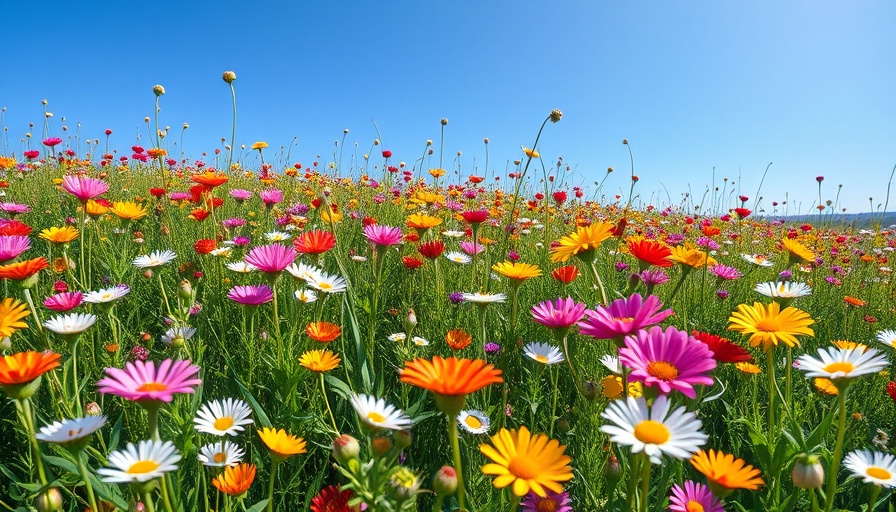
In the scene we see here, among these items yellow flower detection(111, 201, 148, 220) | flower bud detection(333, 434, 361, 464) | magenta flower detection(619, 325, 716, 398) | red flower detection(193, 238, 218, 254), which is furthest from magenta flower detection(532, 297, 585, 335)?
yellow flower detection(111, 201, 148, 220)

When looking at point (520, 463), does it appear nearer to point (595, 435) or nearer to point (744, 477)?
point (744, 477)

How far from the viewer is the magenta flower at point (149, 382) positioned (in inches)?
24.4

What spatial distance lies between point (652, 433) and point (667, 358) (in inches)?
5.5

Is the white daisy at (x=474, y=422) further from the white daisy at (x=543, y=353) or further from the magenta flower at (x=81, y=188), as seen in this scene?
the magenta flower at (x=81, y=188)

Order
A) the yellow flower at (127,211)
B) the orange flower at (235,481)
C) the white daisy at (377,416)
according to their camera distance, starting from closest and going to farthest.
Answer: the white daisy at (377,416) < the orange flower at (235,481) < the yellow flower at (127,211)

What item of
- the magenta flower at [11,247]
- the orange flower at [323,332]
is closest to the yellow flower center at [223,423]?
the orange flower at [323,332]

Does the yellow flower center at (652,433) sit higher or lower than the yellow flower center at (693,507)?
higher

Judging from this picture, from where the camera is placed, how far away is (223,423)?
0.89 meters

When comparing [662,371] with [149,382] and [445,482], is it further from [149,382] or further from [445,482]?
[149,382]

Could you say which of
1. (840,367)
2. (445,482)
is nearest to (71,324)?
(445,482)

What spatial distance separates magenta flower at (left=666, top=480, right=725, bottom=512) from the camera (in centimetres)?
74

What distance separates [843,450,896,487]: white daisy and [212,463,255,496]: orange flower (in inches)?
41.4

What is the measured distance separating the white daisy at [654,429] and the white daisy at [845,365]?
1.12 ft

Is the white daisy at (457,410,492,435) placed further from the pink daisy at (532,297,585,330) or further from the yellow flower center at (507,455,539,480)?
the yellow flower center at (507,455,539,480)
